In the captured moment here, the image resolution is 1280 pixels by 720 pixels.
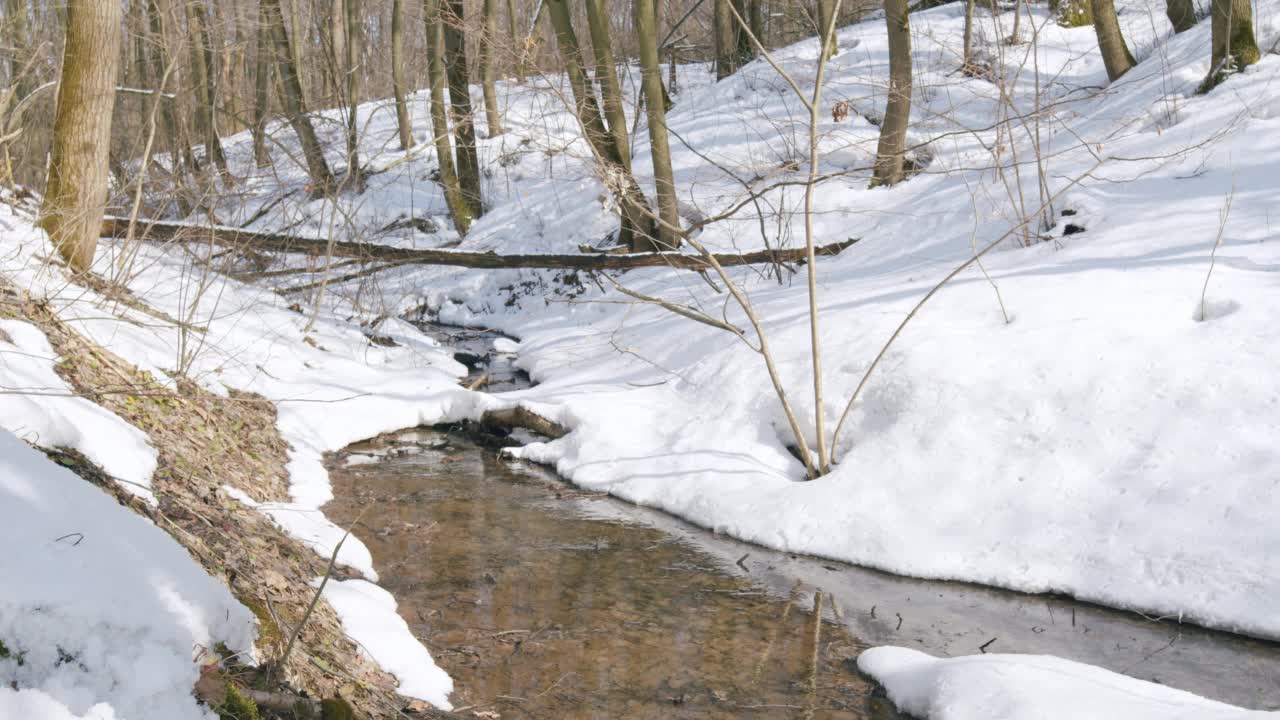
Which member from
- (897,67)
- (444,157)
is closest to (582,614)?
(897,67)

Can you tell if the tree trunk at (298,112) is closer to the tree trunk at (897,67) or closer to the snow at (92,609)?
the tree trunk at (897,67)

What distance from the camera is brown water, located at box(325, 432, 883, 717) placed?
3979 millimetres

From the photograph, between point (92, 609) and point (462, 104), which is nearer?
point (92, 609)

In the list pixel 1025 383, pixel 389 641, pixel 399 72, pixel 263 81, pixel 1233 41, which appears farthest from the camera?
pixel 263 81

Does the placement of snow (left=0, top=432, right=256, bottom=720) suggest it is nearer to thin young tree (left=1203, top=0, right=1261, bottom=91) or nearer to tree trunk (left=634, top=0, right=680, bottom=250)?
tree trunk (left=634, top=0, right=680, bottom=250)

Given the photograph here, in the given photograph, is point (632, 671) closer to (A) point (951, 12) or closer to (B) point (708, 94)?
(B) point (708, 94)

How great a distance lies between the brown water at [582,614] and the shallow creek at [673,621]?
0.01 m

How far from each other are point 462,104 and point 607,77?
2564mm

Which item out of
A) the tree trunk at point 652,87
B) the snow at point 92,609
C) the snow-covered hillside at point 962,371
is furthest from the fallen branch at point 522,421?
the snow at point 92,609

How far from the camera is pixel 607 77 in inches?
439

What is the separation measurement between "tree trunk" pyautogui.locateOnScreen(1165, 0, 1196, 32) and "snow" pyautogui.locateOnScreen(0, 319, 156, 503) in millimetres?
13799

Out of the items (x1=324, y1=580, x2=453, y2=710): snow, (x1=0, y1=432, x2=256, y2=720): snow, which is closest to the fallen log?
(x1=324, y1=580, x2=453, y2=710): snow

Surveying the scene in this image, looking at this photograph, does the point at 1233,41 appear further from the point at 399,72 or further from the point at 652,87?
the point at 399,72

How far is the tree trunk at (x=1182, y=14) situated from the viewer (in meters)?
12.7
